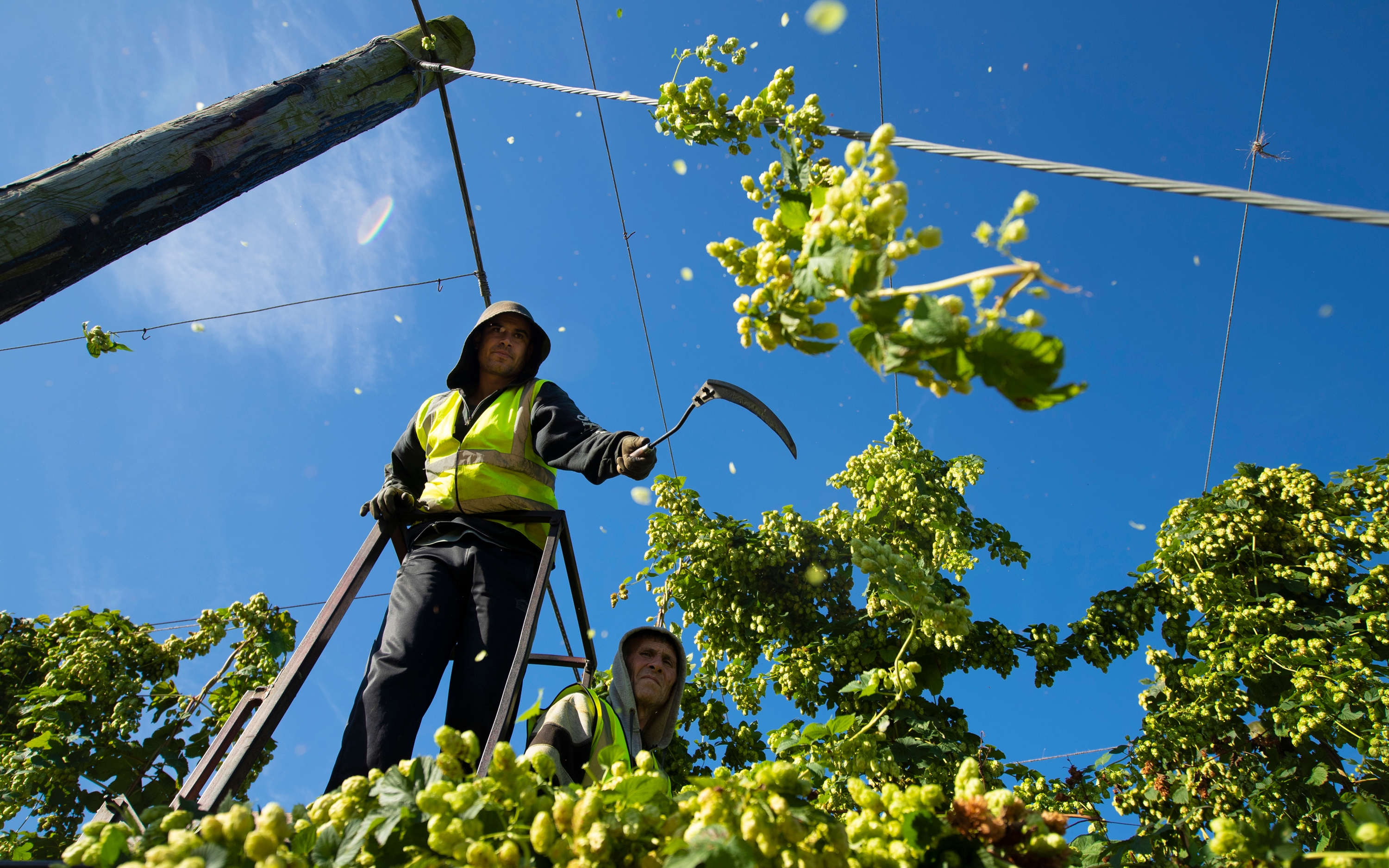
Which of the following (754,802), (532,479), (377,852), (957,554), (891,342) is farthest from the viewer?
(957,554)

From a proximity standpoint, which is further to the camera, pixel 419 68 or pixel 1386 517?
pixel 1386 517

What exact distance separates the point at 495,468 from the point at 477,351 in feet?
2.56

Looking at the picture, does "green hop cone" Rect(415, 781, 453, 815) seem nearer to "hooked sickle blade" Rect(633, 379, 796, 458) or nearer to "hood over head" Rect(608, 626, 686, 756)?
"hooked sickle blade" Rect(633, 379, 796, 458)

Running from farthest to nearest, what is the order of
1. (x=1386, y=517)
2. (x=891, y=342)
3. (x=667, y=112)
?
(x=1386, y=517), (x=667, y=112), (x=891, y=342)

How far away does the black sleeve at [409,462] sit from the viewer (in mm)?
3039

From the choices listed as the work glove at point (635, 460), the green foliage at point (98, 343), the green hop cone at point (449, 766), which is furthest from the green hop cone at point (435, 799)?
the green foliage at point (98, 343)

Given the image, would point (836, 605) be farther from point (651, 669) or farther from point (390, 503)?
point (390, 503)

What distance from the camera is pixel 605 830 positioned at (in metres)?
1.01

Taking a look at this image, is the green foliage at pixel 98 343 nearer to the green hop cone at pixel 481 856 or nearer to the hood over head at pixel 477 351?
the hood over head at pixel 477 351

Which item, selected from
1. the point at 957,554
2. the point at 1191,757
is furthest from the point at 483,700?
the point at 1191,757

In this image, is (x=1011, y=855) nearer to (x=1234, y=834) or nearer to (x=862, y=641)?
(x=1234, y=834)

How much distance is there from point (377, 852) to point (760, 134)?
6.66 ft

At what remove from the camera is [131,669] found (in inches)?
210

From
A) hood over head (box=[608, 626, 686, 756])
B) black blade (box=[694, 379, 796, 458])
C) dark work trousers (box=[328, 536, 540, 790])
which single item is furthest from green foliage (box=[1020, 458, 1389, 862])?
dark work trousers (box=[328, 536, 540, 790])
